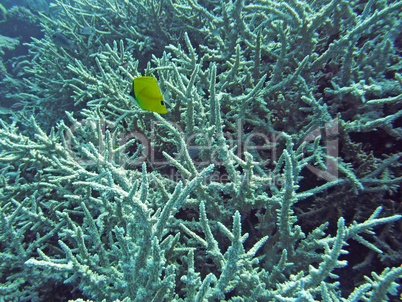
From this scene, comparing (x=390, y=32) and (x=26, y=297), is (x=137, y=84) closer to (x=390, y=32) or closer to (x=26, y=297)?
(x=26, y=297)

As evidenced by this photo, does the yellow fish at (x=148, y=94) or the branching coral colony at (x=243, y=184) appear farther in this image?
the yellow fish at (x=148, y=94)

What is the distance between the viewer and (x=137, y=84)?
5.52 ft

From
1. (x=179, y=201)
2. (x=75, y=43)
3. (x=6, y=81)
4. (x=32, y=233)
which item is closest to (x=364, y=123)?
(x=179, y=201)

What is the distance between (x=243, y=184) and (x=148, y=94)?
3.14 ft

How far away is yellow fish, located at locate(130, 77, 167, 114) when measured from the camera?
1.63 m

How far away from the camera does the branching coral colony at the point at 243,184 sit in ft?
4.54

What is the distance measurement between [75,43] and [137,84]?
3598 millimetres

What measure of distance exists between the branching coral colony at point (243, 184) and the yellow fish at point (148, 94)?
372mm

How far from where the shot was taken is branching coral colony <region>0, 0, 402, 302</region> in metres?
1.38

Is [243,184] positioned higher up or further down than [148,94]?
further down

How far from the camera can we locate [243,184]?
1.73 metres

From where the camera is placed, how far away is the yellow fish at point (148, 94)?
1635 mm

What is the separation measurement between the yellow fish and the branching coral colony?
14.6 inches

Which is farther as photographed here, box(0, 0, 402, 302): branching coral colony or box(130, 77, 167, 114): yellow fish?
box(130, 77, 167, 114): yellow fish
